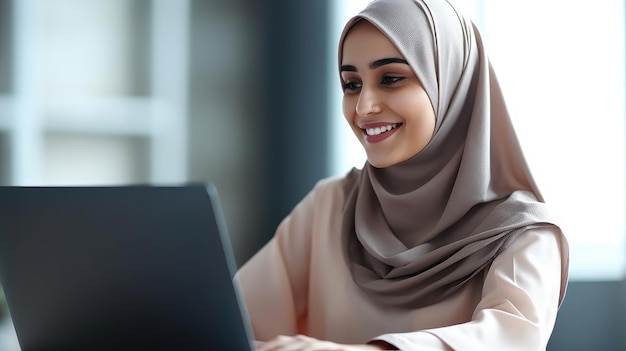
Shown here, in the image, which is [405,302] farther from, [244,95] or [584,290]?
[244,95]

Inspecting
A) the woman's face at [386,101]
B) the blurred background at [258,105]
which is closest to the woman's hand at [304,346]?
the woman's face at [386,101]

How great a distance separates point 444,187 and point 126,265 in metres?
0.65

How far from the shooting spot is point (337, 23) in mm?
3504

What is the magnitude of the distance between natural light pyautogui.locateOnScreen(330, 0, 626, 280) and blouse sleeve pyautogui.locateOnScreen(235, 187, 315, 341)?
1.75 m

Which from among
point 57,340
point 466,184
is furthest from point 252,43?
point 57,340

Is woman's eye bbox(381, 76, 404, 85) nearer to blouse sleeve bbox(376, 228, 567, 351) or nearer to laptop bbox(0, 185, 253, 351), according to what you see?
blouse sleeve bbox(376, 228, 567, 351)

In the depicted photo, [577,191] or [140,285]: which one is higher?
[140,285]

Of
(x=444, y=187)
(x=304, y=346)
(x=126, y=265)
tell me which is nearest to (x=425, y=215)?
(x=444, y=187)

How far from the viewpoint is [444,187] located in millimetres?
1430

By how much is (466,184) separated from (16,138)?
7.38ft

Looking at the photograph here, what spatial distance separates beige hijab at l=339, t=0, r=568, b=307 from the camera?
135 centimetres

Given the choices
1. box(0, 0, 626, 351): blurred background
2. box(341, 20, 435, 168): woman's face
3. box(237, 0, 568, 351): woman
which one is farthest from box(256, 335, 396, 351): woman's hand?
box(0, 0, 626, 351): blurred background

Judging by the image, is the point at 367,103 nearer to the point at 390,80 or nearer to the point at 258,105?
the point at 390,80

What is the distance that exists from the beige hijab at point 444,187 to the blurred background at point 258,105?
66.0 inches
